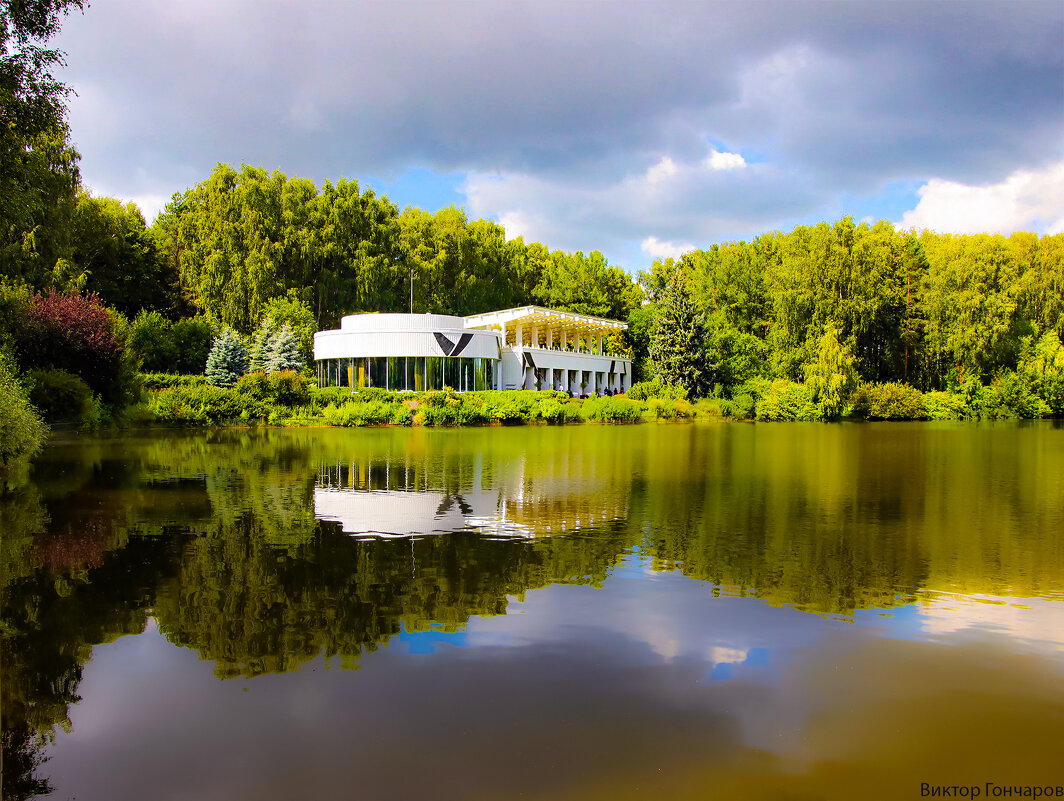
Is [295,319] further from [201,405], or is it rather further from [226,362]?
[201,405]

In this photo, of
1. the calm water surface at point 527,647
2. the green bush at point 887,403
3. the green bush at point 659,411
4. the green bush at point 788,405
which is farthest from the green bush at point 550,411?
the calm water surface at point 527,647

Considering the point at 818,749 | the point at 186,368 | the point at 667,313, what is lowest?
the point at 818,749

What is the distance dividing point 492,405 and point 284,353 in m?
14.9

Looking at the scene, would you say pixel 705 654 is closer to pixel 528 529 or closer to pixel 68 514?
pixel 528 529

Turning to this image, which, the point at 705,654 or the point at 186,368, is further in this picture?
the point at 186,368

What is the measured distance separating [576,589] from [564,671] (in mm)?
2207

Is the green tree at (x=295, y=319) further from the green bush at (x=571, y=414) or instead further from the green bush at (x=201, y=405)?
the green bush at (x=571, y=414)

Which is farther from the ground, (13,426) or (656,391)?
(656,391)

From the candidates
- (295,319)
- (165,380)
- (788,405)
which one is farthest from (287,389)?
(788,405)

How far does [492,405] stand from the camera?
39.8 m

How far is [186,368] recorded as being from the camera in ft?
155

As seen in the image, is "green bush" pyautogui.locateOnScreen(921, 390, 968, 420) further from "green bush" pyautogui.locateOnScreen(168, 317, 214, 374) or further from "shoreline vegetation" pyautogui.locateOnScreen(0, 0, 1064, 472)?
"green bush" pyautogui.locateOnScreen(168, 317, 214, 374)

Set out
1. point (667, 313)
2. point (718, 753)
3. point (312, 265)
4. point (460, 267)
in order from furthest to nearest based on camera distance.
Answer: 1. point (460, 267)
2. point (312, 265)
3. point (667, 313)
4. point (718, 753)

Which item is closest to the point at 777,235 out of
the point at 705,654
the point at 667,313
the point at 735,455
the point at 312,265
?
the point at 667,313
